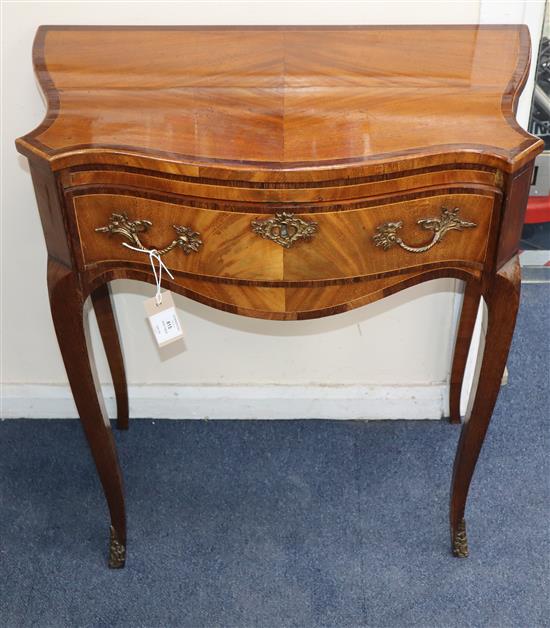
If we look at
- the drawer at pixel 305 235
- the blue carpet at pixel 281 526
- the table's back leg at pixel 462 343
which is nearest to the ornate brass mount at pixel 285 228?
the drawer at pixel 305 235

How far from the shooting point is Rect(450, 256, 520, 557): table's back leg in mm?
1157

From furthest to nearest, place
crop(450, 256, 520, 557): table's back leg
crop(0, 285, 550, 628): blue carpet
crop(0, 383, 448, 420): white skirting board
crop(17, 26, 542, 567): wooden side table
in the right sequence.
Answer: crop(0, 383, 448, 420): white skirting board → crop(0, 285, 550, 628): blue carpet → crop(450, 256, 520, 557): table's back leg → crop(17, 26, 542, 567): wooden side table

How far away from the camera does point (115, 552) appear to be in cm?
150

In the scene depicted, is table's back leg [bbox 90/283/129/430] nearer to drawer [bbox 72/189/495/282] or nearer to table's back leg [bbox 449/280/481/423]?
drawer [bbox 72/189/495/282]

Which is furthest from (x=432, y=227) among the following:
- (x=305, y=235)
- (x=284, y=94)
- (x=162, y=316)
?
(x=162, y=316)

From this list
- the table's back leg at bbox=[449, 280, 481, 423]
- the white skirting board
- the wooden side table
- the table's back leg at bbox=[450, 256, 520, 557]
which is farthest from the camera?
the white skirting board

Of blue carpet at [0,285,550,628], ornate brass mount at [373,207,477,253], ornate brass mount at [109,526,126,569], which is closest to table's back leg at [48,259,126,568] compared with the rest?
ornate brass mount at [109,526,126,569]

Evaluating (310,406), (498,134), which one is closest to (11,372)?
(310,406)

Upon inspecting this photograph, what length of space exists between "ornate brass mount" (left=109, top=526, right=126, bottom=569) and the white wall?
0.35m

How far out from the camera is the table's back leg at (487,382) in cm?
116

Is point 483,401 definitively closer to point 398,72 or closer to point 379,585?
point 379,585

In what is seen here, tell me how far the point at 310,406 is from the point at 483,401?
531 mm

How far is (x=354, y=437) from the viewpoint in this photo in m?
1.74

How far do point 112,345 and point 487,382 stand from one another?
2.36 ft
